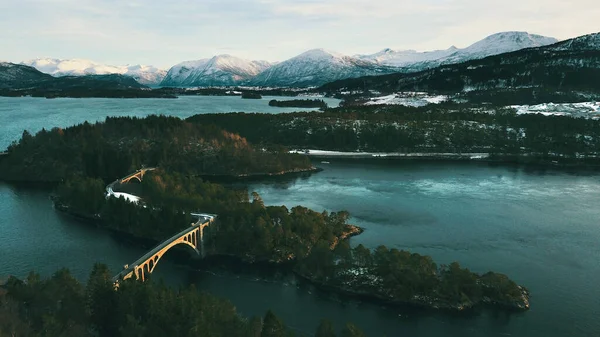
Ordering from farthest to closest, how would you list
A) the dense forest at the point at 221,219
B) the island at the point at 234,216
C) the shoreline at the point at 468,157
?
the shoreline at the point at 468,157 < the dense forest at the point at 221,219 < the island at the point at 234,216

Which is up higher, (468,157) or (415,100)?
(415,100)

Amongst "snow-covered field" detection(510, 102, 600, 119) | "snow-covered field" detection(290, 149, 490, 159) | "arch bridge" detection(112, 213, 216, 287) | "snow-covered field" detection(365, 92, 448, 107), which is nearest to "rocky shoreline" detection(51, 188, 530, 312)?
"arch bridge" detection(112, 213, 216, 287)

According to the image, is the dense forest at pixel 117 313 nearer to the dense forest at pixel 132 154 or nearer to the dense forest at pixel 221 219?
the dense forest at pixel 221 219

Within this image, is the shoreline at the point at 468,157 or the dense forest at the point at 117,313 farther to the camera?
the shoreline at the point at 468,157

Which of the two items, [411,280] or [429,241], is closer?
[411,280]

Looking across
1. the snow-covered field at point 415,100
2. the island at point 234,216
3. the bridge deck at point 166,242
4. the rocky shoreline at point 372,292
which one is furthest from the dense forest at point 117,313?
the snow-covered field at point 415,100

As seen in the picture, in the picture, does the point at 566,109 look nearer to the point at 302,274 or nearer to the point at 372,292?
the point at 372,292

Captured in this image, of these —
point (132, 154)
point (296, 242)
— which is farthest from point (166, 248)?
point (132, 154)
